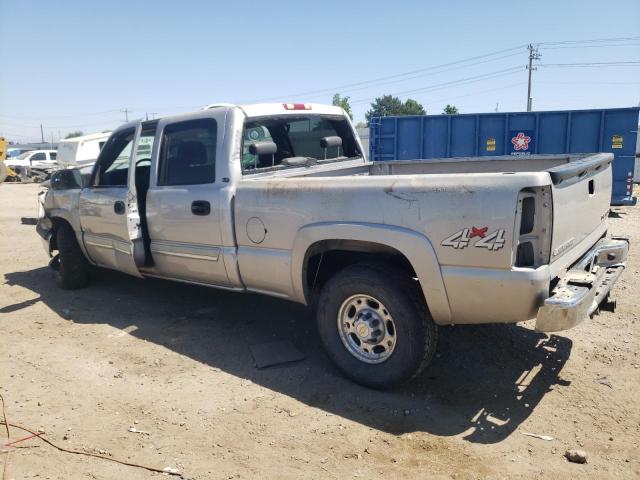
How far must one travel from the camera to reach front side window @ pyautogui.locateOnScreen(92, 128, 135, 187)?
565 centimetres

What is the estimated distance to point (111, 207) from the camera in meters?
5.42

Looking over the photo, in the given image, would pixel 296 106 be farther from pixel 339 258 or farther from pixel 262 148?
pixel 339 258

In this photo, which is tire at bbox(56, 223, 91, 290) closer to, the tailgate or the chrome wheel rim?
the chrome wheel rim

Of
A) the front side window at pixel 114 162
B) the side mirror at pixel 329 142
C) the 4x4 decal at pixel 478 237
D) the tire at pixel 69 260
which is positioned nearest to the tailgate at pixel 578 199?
the 4x4 decal at pixel 478 237

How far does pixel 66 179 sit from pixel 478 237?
195 inches

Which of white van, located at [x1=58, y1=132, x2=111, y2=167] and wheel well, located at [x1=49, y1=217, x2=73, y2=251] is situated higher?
white van, located at [x1=58, y1=132, x2=111, y2=167]

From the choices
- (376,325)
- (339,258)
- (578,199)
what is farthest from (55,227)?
(578,199)

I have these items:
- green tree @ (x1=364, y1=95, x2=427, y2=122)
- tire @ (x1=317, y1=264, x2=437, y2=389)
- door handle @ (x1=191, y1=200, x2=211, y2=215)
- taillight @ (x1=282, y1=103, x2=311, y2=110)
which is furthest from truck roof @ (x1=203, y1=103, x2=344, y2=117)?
green tree @ (x1=364, y1=95, x2=427, y2=122)

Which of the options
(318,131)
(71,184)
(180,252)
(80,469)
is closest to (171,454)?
(80,469)

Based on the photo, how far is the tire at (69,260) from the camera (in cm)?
638

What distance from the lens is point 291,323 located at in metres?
5.21

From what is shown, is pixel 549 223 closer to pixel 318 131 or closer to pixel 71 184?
pixel 318 131

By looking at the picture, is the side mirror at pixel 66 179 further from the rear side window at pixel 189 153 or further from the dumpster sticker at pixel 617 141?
the dumpster sticker at pixel 617 141

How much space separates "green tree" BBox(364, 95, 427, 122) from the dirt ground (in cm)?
7052
